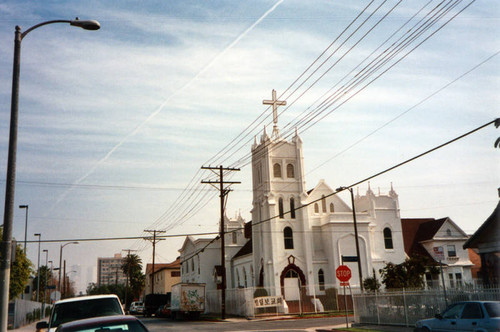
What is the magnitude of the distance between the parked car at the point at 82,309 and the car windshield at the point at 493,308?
10860 mm

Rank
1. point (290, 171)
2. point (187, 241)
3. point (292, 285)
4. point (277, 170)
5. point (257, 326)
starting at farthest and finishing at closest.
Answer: point (187, 241) < point (290, 171) < point (277, 170) < point (292, 285) < point (257, 326)

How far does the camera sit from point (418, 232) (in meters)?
60.2

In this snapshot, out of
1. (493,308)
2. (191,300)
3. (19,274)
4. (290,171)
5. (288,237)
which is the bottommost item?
(191,300)

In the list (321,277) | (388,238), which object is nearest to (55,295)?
(321,277)

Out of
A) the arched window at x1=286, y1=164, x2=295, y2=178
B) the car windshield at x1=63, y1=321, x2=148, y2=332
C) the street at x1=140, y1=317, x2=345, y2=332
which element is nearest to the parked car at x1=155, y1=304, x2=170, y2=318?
the street at x1=140, y1=317, x2=345, y2=332

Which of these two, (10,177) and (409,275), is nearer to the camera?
(10,177)

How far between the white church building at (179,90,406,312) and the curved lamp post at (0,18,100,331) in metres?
34.1

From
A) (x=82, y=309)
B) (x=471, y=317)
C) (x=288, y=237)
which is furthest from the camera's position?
(x=288, y=237)

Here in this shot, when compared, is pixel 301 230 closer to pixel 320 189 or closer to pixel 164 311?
pixel 320 189

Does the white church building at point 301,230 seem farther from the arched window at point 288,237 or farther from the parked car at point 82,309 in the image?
the parked car at point 82,309

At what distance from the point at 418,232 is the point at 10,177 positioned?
5549 cm

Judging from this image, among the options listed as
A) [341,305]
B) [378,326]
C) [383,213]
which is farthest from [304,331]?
[383,213]

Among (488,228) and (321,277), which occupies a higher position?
(488,228)

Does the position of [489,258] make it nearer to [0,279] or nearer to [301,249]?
[0,279]
